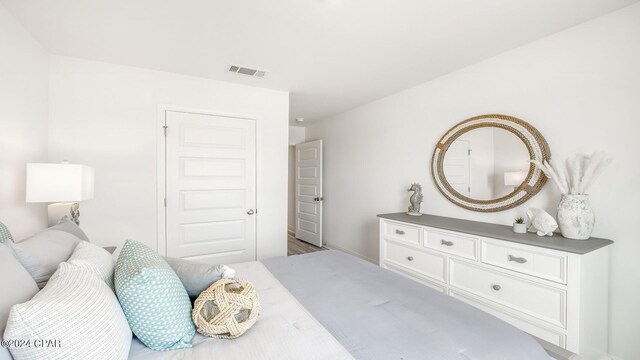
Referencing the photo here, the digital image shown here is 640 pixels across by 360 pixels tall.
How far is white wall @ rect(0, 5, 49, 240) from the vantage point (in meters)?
1.81

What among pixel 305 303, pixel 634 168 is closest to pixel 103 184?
pixel 305 303

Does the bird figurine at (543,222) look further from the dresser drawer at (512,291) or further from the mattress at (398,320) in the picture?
the mattress at (398,320)

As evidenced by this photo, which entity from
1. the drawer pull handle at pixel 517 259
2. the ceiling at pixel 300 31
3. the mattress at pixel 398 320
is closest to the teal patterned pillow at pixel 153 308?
the mattress at pixel 398 320

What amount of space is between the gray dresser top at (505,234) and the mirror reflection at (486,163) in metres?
0.33

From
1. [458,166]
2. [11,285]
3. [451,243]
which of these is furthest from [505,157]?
[11,285]

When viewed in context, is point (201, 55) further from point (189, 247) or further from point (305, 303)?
point (305, 303)

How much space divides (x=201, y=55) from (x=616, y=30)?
10.4 feet

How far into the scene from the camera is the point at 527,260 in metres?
1.91

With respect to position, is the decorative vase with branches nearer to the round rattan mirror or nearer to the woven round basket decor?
the round rattan mirror

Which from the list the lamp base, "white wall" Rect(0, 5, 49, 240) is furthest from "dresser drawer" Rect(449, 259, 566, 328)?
"white wall" Rect(0, 5, 49, 240)

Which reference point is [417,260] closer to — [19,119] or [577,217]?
[577,217]

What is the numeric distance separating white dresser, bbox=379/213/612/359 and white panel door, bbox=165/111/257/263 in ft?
6.78

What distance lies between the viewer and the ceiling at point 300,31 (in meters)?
1.82

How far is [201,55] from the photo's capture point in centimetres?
254
